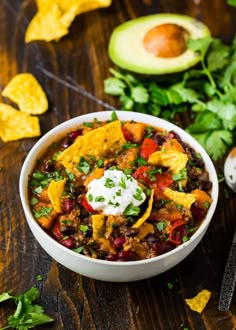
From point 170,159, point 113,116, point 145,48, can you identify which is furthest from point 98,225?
point 145,48

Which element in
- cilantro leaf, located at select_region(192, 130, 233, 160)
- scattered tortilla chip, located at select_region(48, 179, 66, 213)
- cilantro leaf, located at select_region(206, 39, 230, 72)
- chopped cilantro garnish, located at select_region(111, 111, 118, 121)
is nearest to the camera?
scattered tortilla chip, located at select_region(48, 179, 66, 213)

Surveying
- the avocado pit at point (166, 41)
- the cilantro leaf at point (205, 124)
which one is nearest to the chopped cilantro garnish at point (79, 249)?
the cilantro leaf at point (205, 124)

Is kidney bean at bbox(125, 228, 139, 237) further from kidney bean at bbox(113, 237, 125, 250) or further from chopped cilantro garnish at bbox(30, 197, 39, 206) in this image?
chopped cilantro garnish at bbox(30, 197, 39, 206)

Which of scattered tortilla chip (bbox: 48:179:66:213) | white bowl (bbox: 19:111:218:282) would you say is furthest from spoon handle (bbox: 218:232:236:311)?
scattered tortilla chip (bbox: 48:179:66:213)

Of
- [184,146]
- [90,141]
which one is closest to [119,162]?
[90,141]

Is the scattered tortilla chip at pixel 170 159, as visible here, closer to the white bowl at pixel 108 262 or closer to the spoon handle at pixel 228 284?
the white bowl at pixel 108 262

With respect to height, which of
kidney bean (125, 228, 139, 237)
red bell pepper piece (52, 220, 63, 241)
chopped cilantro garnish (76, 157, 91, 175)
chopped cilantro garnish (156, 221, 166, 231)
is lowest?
red bell pepper piece (52, 220, 63, 241)
